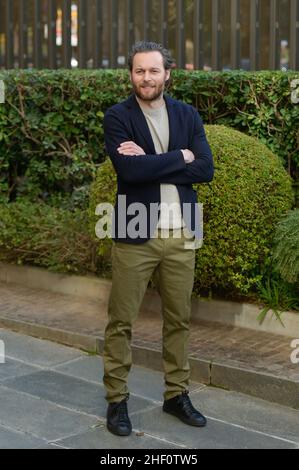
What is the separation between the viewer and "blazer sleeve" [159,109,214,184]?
4.77 meters

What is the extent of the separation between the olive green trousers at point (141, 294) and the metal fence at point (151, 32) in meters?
3.89

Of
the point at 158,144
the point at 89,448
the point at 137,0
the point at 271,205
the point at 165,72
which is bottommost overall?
the point at 89,448

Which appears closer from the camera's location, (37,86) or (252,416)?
(252,416)

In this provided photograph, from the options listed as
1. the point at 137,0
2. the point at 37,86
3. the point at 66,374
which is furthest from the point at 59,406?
the point at 137,0

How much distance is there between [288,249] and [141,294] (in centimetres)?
175

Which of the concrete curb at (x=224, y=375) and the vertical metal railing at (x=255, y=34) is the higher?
the vertical metal railing at (x=255, y=34)

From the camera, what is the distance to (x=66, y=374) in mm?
5914

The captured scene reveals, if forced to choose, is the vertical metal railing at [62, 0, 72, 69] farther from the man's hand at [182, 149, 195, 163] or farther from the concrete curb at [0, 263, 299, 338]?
the man's hand at [182, 149, 195, 163]

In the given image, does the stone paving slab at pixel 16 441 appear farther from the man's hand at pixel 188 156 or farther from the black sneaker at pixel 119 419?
the man's hand at pixel 188 156

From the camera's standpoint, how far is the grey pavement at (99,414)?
4.72m

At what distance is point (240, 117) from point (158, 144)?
9.26 ft

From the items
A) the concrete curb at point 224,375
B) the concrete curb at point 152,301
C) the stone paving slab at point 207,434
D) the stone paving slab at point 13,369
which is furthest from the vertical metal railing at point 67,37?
the stone paving slab at point 207,434

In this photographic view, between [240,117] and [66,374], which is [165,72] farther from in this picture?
[240,117]

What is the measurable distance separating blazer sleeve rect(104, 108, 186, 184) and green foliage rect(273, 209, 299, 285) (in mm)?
1748
